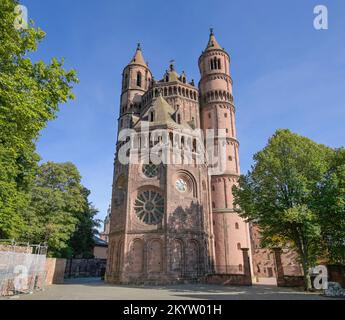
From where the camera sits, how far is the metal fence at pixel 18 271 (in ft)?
56.0

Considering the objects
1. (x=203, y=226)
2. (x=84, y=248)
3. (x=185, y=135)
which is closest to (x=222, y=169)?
(x=185, y=135)

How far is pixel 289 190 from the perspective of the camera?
22.4m

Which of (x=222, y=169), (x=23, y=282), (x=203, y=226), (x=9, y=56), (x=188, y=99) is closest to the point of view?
(x=9, y=56)

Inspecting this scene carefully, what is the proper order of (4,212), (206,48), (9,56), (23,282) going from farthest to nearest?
(206,48)
(4,212)
(23,282)
(9,56)

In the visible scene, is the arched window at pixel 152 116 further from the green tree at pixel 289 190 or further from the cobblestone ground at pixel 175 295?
the cobblestone ground at pixel 175 295

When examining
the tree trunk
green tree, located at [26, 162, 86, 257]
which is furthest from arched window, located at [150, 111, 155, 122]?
the tree trunk

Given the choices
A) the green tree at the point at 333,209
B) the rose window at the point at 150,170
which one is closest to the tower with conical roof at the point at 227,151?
the rose window at the point at 150,170

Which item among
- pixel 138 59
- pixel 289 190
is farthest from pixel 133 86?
pixel 289 190

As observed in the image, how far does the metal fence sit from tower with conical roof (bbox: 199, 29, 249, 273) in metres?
22.4

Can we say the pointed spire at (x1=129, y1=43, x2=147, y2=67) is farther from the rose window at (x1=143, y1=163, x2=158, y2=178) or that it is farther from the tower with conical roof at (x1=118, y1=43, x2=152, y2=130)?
the rose window at (x1=143, y1=163, x2=158, y2=178)

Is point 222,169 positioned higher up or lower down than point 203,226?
higher up

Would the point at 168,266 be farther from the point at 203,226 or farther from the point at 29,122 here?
the point at 29,122

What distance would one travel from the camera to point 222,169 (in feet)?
135

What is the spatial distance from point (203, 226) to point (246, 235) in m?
9.08
